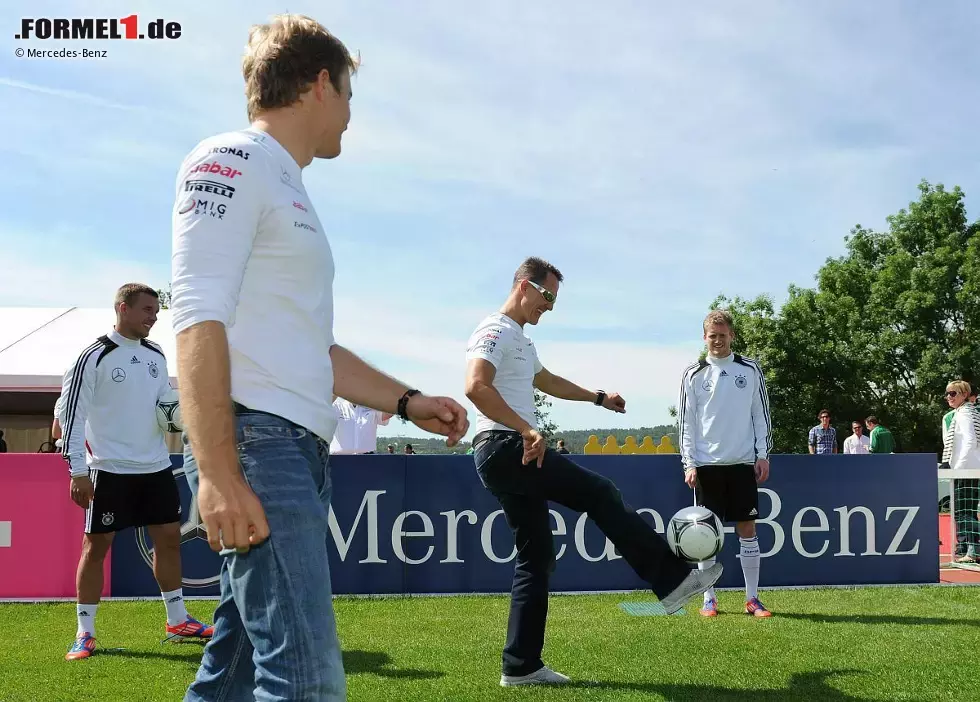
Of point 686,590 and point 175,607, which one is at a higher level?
point 686,590

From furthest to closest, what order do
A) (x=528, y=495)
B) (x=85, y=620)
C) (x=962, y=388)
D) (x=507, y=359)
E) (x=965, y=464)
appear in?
1. (x=962, y=388)
2. (x=965, y=464)
3. (x=85, y=620)
4. (x=507, y=359)
5. (x=528, y=495)

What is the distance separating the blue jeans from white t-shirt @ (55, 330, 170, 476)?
4.35 meters

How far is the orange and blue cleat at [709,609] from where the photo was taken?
22.1 ft

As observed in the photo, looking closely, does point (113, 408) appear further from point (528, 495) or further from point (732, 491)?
point (732, 491)

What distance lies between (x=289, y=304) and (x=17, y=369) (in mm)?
15375

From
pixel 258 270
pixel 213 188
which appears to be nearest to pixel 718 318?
pixel 258 270

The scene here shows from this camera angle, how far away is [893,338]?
4081 centimetres

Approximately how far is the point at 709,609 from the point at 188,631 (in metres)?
3.81

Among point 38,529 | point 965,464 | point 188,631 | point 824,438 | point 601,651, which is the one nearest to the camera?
point 601,651

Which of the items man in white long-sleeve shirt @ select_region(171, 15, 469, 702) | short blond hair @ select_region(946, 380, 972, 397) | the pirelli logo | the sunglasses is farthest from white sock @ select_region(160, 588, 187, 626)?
short blond hair @ select_region(946, 380, 972, 397)

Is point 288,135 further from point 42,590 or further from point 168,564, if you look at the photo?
point 42,590

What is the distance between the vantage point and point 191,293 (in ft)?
5.95

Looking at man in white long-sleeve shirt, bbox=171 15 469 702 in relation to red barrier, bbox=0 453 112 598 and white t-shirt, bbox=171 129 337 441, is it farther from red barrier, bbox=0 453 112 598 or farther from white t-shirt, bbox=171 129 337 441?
red barrier, bbox=0 453 112 598

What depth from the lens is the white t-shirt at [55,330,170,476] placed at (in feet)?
18.9
